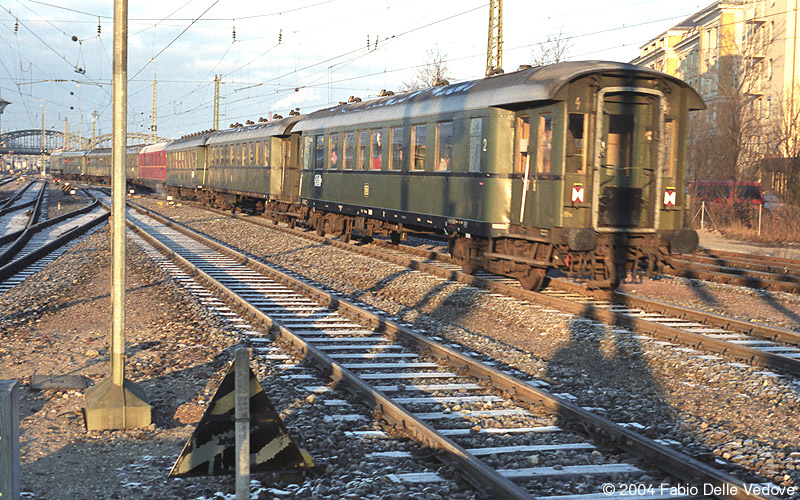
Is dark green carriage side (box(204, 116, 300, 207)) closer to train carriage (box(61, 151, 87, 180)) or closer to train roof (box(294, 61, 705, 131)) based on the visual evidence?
train roof (box(294, 61, 705, 131))

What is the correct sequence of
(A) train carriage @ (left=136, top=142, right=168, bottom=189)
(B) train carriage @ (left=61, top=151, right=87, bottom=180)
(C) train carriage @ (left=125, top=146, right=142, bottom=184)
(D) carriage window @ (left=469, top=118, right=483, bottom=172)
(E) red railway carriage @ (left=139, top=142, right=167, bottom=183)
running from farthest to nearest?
(B) train carriage @ (left=61, top=151, right=87, bottom=180) < (C) train carriage @ (left=125, top=146, right=142, bottom=184) < (A) train carriage @ (left=136, top=142, right=168, bottom=189) < (E) red railway carriage @ (left=139, top=142, right=167, bottom=183) < (D) carriage window @ (left=469, top=118, right=483, bottom=172)

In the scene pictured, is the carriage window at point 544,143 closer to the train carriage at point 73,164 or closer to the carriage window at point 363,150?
the carriage window at point 363,150

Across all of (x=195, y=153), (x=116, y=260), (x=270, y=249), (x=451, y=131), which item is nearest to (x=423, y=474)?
(x=116, y=260)

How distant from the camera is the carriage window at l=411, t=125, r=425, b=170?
15.6m

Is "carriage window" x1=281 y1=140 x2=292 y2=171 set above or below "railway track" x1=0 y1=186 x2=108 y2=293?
above

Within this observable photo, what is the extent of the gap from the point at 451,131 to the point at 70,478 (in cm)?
1042

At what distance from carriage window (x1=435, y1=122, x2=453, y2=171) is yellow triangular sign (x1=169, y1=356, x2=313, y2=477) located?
1000 cm

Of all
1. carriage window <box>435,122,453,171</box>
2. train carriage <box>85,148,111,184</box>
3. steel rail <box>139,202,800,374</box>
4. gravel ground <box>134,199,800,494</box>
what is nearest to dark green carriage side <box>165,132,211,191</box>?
train carriage <box>85,148,111,184</box>

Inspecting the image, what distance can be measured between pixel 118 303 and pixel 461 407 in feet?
9.35

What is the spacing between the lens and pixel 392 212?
56.7ft

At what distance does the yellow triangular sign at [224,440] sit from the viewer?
4941mm

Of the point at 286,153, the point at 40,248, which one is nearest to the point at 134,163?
the point at 286,153

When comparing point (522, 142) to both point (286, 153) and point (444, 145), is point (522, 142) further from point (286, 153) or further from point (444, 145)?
point (286, 153)

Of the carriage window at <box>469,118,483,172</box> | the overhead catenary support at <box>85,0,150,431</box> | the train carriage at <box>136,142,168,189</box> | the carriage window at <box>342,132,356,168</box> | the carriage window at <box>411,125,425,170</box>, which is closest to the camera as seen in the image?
the overhead catenary support at <box>85,0,150,431</box>
